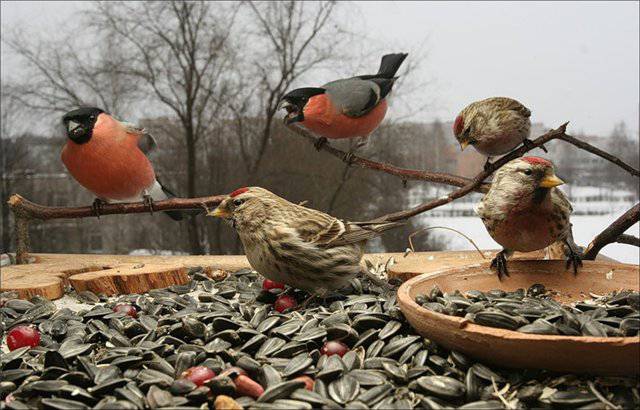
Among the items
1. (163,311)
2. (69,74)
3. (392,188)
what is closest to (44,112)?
(69,74)

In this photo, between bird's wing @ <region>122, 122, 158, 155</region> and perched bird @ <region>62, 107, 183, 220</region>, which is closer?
perched bird @ <region>62, 107, 183, 220</region>

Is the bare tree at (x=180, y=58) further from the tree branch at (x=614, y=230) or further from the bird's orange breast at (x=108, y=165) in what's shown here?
the tree branch at (x=614, y=230)

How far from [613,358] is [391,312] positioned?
400 millimetres

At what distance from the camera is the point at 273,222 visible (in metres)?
1.20

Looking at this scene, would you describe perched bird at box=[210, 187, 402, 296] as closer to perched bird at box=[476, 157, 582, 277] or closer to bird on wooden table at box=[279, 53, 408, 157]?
perched bird at box=[476, 157, 582, 277]

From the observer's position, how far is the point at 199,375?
82 cm

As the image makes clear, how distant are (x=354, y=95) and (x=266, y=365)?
94cm

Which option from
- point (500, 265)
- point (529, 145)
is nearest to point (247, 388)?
point (500, 265)

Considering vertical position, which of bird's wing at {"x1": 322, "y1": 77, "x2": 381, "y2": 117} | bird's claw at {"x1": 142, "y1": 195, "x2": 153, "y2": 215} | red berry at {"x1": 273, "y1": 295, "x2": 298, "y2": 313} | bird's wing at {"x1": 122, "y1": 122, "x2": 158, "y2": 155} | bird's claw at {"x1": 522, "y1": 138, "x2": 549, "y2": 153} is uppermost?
bird's wing at {"x1": 322, "y1": 77, "x2": 381, "y2": 117}

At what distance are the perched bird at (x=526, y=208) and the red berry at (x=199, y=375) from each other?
57 centimetres

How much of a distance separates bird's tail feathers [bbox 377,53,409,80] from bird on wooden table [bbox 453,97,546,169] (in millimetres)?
457

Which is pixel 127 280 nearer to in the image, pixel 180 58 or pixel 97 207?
pixel 97 207

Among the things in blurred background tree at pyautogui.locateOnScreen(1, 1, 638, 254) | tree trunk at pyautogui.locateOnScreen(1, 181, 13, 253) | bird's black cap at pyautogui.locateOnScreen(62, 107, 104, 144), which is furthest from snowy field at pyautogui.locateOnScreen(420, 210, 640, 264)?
tree trunk at pyautogui.locateOnScreen(1, 181, 13, 253)

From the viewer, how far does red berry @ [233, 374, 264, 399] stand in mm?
788
